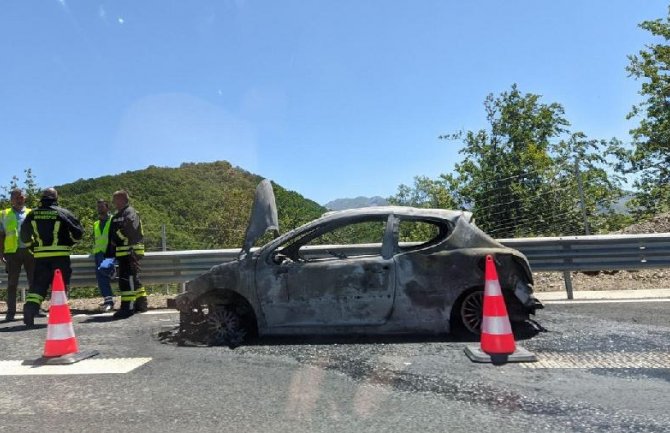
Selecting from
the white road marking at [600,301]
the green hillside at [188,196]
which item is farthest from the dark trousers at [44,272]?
the green hillside at [188,196]

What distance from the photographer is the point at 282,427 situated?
3.22 m

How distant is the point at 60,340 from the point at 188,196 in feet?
251

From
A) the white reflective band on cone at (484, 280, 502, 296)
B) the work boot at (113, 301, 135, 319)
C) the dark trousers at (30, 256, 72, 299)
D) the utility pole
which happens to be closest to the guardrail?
the utility pole

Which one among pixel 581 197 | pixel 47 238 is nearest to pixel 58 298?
pixel 47 238

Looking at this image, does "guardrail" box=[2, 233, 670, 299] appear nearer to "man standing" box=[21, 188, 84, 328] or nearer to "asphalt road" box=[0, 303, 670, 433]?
"asphalt road" box=[0, 303, 670, 433]

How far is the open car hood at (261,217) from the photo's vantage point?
602cm

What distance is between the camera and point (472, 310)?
17.9 feet

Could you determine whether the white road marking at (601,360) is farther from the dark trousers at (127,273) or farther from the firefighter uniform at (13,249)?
the firefighter uniform at (13,249)

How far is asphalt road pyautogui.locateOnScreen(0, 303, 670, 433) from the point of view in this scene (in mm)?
3281

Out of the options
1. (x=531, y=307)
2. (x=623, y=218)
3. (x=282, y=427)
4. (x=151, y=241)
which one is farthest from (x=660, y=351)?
(x=623, y=218)

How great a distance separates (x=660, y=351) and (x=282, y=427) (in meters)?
3.54

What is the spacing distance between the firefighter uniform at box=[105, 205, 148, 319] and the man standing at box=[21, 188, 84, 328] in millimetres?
637

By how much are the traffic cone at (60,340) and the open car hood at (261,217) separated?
1.90 meters

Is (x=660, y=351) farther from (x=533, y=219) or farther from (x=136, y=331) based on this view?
(x=533, y=219)
